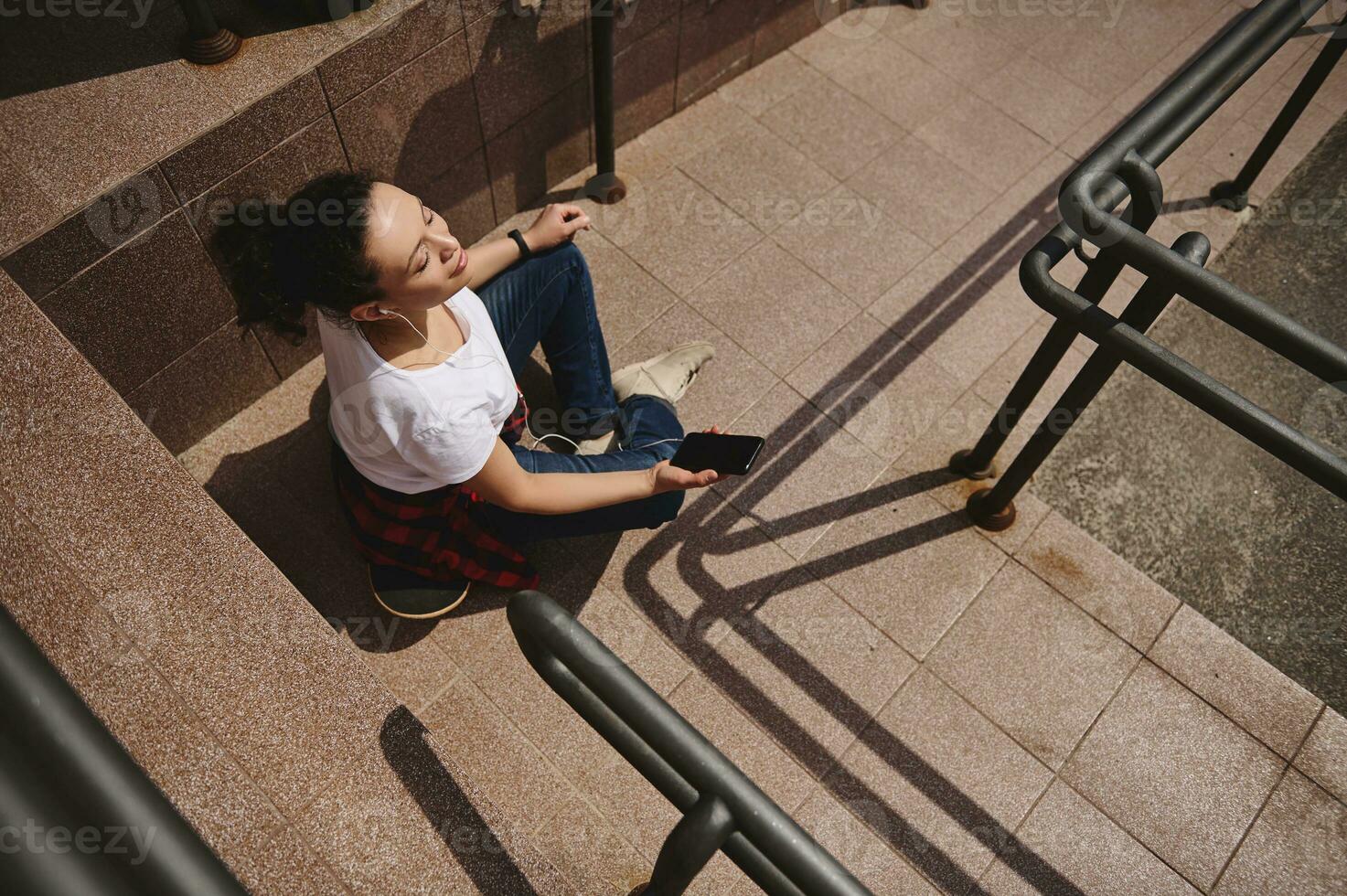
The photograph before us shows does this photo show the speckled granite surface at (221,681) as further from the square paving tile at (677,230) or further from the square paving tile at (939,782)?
the square paving tile at (677,230)

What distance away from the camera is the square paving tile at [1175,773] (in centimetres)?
279

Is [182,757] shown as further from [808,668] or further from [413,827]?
[808,668]

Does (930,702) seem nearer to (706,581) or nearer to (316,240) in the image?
(706,581)

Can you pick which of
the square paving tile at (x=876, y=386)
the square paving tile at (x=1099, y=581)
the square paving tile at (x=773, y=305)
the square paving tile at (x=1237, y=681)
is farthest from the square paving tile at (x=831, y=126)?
the square paving tile at (x=1237, y=681)

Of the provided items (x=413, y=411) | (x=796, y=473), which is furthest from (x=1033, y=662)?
(x=413, y=411)

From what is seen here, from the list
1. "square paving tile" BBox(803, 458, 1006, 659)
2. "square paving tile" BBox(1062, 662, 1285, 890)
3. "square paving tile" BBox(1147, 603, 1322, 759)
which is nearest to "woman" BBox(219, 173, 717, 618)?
"square paving tile" BBox(803, 458, 1006, 659)

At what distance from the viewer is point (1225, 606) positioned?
3.31 m

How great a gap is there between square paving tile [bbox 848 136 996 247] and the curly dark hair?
103 inches

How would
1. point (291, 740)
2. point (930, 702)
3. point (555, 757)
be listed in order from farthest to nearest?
point (930, 702)
point (555, 757)
point (291, 740)

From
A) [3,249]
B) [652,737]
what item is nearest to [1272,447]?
[652,737]

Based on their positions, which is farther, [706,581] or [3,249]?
[706,581]

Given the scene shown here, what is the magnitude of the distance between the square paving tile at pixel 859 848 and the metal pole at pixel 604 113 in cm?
260

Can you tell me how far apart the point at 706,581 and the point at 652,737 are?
177 centimetres

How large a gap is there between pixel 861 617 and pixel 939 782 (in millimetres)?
562
